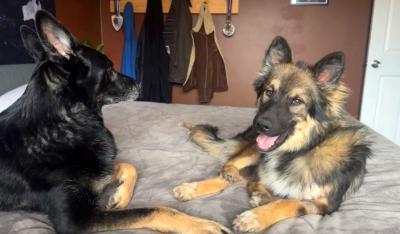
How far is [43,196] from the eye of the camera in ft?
3.41

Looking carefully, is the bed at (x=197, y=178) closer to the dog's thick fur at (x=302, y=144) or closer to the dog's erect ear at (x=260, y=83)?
the dog's thick fur at (x=302, y=144)

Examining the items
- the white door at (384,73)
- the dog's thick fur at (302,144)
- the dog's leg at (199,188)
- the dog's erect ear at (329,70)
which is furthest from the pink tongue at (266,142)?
the white door at (384,73)

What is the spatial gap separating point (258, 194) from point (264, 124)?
11.8 inches

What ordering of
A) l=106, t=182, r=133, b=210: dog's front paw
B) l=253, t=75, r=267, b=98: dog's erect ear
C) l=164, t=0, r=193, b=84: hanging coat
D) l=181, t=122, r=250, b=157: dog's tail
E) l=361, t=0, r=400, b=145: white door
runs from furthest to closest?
1. l=164, t=0, r=193, b=84: hanging coat
2. l=361, t=0, r=400, b=145: white door
3. l=181, t=122, r=250, b=157: dog's tail
4. l=253, t=75, r=267, b=98: dog's erect ear
5. l=106, t=182, r=133, b=210: dog's front paw

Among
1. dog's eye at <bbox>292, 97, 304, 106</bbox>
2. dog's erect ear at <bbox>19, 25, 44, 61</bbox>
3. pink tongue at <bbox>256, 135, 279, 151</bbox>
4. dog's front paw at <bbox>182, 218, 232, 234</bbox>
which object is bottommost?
dog's front paw at <bbox>182, 218, 232, 234</bbox>

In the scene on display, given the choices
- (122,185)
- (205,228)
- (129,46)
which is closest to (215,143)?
(122,185)

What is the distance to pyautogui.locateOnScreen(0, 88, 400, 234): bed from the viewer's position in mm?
995

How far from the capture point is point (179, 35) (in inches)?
143

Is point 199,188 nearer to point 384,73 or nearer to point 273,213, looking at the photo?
point 273,213

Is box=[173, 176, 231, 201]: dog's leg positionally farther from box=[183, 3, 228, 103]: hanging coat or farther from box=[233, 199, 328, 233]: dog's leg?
box=[183, 3, 228, 103]: hanging coat

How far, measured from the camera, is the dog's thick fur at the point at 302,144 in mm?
1238

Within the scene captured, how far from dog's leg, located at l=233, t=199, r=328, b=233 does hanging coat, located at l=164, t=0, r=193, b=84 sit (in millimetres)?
2801

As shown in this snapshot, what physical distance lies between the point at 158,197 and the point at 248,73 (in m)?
2.96

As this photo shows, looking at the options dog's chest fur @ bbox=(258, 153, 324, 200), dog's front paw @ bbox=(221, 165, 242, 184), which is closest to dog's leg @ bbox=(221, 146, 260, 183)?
dog's front paw @ bbox=(221, 165, 242, 184)
